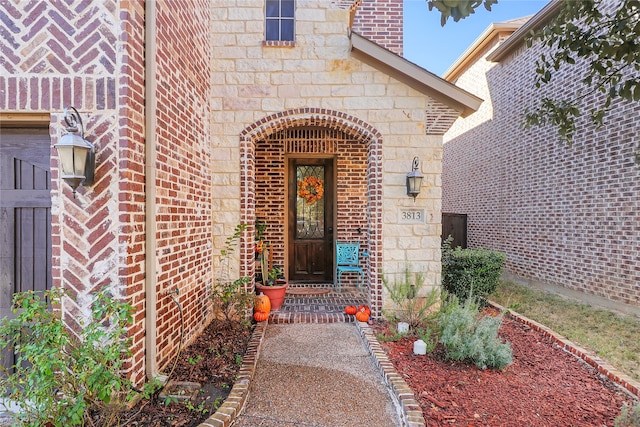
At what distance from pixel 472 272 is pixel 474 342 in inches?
91.3

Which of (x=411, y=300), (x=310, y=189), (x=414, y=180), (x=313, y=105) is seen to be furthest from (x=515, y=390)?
(x=310, y=189)

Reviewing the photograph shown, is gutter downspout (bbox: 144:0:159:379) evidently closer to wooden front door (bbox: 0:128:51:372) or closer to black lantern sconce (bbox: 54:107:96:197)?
black lantern sconce (bbox: 54:107:96:197)

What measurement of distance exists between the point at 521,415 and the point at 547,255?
540cm

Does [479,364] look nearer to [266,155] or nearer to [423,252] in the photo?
[423,252]

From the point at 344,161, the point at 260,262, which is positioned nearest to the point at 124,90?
the point at 260,262

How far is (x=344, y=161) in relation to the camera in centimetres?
647

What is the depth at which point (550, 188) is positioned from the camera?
6836 millimetres

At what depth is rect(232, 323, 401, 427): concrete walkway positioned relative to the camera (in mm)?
2627

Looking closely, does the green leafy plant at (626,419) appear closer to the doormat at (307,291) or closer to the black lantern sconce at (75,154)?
the doormat at (307,291)

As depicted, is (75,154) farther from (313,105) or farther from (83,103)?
(313,105)

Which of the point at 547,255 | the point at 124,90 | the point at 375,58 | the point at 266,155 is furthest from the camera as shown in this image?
the point at 547,255

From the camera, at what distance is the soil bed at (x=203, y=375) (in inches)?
94.2

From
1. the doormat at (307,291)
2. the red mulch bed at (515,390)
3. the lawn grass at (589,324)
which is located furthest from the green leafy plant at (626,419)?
the doormat at (307,291)

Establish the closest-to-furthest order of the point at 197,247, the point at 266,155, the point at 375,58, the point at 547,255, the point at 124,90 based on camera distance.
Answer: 1. the point at 124,90
2. the point at 197,247
3. the point at 375,58
4. the point at 266,155
5. the point at 547,255
